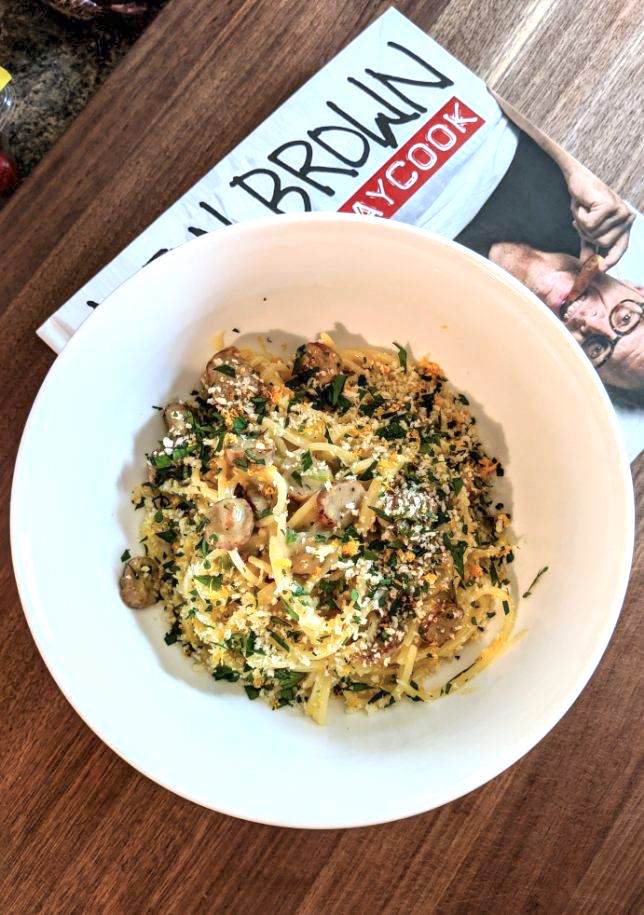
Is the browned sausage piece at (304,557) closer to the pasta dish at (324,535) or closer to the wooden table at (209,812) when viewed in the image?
the pasta dish at (324,535)

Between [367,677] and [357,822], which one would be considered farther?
[367,677]

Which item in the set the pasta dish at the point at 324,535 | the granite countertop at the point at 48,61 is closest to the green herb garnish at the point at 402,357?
the pasta dish at the point at 324,535

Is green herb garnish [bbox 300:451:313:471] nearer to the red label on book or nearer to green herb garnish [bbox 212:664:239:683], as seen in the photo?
green herb garnish [bbox 212:664:239:683]

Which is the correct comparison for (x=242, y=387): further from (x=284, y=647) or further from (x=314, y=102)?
(x=314, y=102)

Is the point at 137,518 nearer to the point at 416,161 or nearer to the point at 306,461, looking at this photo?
the point at 306,461

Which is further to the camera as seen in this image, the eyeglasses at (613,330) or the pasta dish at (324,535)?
the eyeglasses at (613,330)

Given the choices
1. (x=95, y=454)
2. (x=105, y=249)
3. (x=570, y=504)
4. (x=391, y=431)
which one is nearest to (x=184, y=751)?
(x=95, y=454)
